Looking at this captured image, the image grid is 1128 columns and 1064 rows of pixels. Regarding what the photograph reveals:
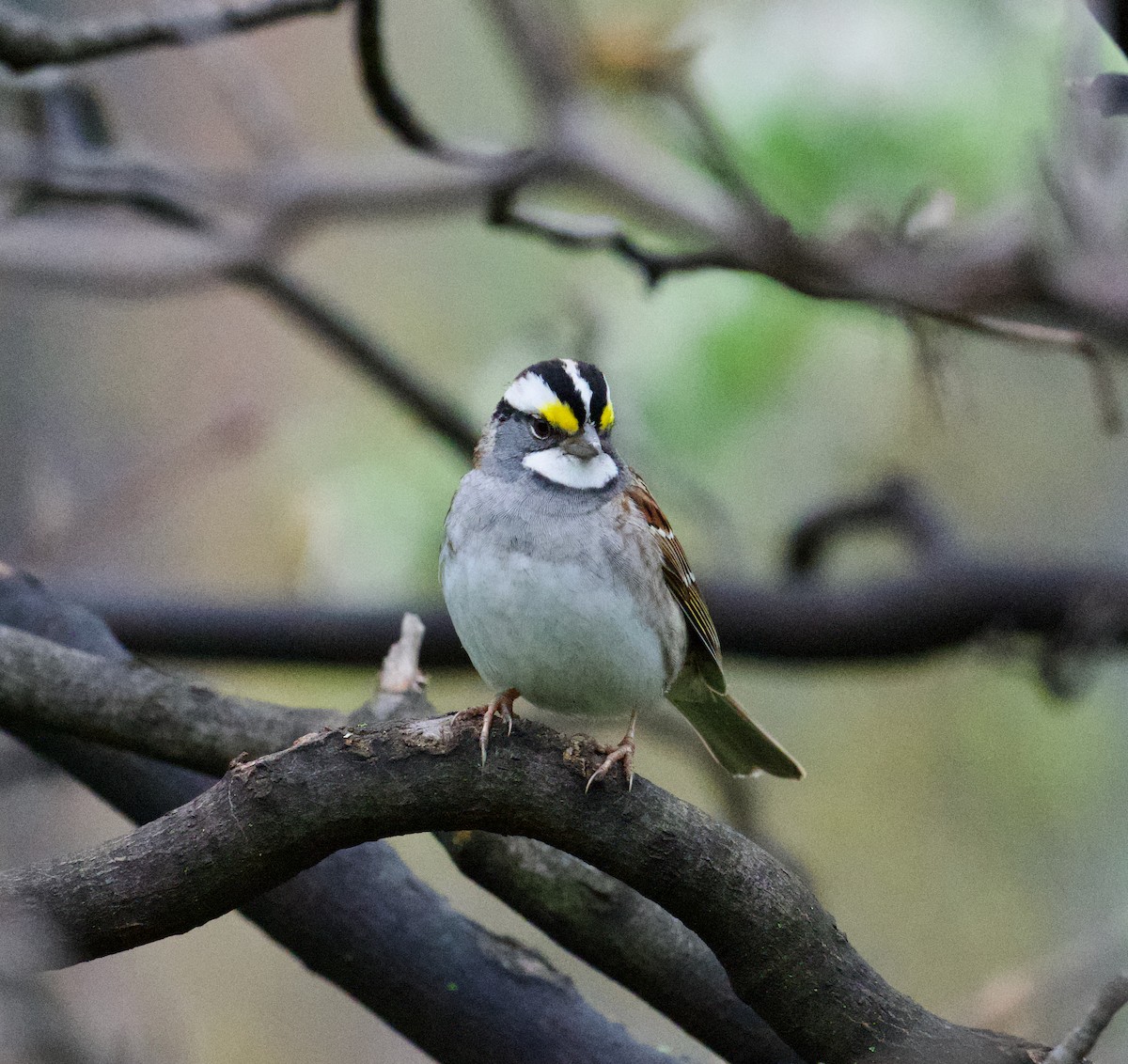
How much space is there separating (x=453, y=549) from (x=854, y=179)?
1.46 meters

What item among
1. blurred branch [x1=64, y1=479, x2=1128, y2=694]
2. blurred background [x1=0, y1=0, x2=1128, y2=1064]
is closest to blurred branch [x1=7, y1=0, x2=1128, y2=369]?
blurred background [x1=0, y1=0, x2=1128, y2=1064]

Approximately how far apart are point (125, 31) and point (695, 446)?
2.18 meters

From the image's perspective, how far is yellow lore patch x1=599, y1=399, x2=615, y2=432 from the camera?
10.2ft

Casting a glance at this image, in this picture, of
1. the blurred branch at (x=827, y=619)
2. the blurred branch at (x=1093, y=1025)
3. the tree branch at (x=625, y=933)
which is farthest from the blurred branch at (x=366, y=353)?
the blurred branch at (x=1093, y=1025)

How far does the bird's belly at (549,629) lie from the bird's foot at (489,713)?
0.41ft

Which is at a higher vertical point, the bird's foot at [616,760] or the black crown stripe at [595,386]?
the black crown stripe at [595,386]

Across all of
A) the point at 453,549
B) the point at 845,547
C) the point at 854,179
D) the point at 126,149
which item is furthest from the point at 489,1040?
the point at 845,547

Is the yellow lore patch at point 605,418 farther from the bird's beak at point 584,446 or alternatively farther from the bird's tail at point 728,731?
the bird's tail at point 728,731

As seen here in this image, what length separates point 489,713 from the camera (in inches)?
89.2

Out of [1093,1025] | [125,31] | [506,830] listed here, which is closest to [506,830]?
[506,830]

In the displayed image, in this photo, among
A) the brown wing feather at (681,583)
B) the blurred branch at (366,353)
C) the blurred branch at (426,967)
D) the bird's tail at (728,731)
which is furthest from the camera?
the blurred branch at (366,353)

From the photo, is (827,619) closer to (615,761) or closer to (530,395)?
(530,395)

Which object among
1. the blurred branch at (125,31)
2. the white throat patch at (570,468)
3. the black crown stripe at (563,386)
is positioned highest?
the blurred branch at (125,31)

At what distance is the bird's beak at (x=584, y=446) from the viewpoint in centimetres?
304
